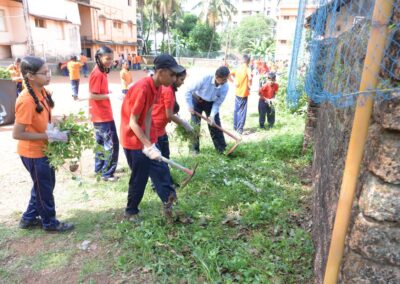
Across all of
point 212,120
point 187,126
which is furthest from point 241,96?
point 187,126

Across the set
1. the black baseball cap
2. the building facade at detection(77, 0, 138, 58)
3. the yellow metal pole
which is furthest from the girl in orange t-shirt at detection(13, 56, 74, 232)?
the building facade at detection(77, 0, 138, 58)

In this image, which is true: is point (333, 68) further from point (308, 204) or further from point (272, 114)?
point (272, 114)

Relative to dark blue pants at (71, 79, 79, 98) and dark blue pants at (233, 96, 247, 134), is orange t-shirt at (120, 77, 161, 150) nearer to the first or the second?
dark blue pants at (233, 96, 247, 134)

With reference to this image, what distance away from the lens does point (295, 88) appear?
6395 mm

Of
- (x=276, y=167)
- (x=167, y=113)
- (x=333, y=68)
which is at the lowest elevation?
(x=276, y=167)

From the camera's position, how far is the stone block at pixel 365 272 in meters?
1.51

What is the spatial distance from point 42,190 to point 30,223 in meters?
0.59

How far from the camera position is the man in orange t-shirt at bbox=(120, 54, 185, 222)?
3.09 m

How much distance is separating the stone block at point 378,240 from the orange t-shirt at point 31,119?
2.78 metres

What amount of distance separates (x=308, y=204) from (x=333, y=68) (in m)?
1.81

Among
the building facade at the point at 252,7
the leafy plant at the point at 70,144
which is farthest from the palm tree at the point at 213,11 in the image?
the leafy plant at the point at 70,144

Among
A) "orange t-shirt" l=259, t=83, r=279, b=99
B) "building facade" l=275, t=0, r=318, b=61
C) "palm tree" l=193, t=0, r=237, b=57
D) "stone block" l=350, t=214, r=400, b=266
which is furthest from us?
"palm tree" l=193, t=0, r=237, b=57

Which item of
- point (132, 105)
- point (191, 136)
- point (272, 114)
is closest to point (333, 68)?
point (132, 105)

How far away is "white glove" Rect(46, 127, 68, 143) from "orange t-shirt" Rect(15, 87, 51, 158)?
0.10 meters
